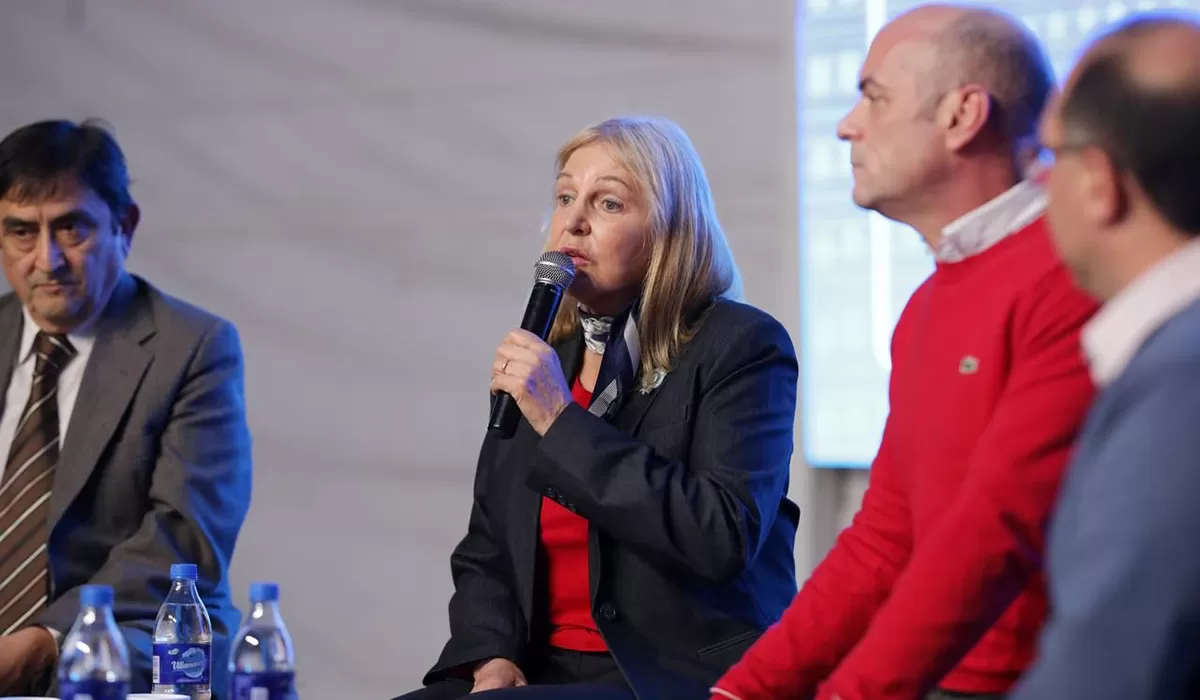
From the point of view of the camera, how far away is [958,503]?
1.24 metres

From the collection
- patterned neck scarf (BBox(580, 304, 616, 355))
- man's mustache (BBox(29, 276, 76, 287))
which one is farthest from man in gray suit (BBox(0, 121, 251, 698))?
patterned neck scarf (BBox(580, 304, 616, 355))

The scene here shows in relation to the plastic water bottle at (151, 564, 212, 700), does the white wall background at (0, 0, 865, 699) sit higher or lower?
higher

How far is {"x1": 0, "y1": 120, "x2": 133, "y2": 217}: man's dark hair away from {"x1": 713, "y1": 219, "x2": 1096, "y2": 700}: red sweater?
1609mm

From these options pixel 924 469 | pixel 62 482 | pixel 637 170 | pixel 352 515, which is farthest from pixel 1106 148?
pixel 352 515

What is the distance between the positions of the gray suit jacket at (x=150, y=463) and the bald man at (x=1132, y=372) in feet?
5.76

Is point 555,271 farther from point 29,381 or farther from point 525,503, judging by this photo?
point 29,381

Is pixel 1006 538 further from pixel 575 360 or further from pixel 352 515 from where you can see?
pixel 352 515

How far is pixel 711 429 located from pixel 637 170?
447 mm

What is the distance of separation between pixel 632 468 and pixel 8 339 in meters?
1.37

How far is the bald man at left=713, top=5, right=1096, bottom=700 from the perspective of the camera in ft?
3.96

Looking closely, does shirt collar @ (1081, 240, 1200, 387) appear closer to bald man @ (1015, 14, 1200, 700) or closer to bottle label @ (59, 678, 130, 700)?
bald man @ (1015, 14, 1200, 700)

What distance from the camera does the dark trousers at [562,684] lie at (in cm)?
179

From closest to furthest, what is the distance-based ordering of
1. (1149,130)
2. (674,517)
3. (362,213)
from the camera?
(1149,130)
(674,517)
(362,213)

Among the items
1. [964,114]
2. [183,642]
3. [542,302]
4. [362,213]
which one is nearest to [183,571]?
[183,642]
